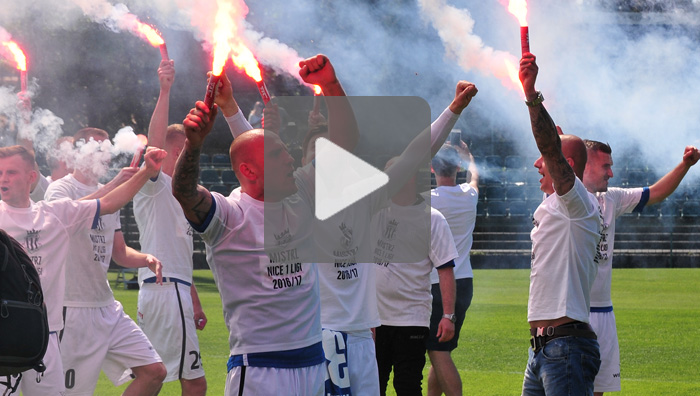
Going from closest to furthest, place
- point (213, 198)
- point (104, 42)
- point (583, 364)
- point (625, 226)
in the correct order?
point (213, 198) → point (583, 364) → point (104, 42) → point (625, 226)

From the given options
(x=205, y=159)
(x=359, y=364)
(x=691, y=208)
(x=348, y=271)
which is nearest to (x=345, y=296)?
(x=348, y=271)

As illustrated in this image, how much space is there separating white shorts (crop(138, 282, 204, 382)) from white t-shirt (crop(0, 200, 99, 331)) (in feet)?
5.28

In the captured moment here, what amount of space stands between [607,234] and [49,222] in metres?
4.25

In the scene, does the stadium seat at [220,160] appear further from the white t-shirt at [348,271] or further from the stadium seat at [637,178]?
the white t-shirt at [348,271]

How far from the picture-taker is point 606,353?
7.25m

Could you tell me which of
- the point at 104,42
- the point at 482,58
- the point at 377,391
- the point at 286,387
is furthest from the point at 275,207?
the point at 104,42

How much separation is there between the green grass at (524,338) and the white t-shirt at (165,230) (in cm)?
184

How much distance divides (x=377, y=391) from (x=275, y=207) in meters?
1.67

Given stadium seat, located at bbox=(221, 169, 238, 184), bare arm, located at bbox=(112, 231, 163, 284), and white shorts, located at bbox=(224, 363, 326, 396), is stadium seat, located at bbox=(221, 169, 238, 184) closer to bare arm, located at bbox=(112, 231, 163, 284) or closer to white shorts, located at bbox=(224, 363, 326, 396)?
bare arm, located at bbox=(112, 231, 163, 284)

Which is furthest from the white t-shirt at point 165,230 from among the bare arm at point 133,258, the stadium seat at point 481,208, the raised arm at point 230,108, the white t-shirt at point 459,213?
the stadium seat at point 481,208

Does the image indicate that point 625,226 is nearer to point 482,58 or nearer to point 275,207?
point 482,58

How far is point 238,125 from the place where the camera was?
5730 mm

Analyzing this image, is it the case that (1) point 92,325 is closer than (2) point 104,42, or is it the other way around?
(1) point 92,325
